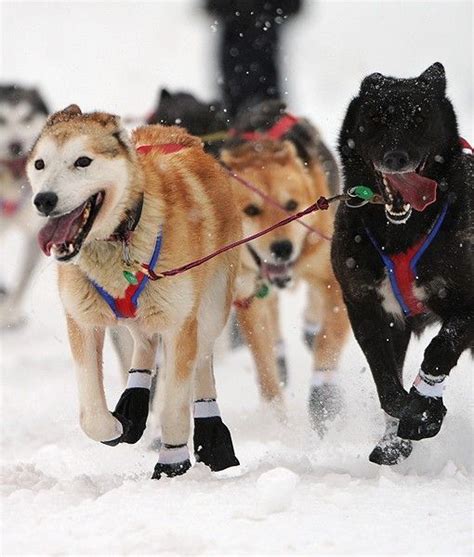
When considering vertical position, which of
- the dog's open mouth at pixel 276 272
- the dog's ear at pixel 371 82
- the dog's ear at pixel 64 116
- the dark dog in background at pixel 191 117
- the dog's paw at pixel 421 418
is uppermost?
the dark dog in background at pixel 191 117

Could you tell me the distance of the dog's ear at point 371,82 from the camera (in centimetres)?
358

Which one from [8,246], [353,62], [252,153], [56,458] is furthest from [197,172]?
[353,62]

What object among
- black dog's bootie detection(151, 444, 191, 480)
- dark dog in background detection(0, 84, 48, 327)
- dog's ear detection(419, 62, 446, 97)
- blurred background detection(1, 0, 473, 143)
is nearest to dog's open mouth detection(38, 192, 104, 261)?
black dog's bootie detection(151, 444, 191, 480)

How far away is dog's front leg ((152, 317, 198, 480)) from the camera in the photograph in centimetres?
363

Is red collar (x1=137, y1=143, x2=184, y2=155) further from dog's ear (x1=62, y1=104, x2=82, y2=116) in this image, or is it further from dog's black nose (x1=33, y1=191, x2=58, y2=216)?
dog's black nose (x1=33, y1=191, x2=58, y2=216)

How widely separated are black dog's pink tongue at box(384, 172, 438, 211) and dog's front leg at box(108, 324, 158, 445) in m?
0.92

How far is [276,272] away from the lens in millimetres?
5383

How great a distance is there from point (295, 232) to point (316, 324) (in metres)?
0.69

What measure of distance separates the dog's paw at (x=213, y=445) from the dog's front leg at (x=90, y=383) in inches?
15.2

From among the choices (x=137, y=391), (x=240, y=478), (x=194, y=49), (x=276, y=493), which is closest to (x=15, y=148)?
(x=137, y=391)

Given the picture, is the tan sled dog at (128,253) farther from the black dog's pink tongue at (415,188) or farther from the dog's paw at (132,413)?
the black dog's pink tongue at (415,188)

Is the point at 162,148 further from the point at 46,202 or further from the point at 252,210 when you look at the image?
the point at 252,210

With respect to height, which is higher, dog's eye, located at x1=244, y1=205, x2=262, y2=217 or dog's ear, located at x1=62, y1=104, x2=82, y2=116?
dog's ear, located at x1=62, y1=104, x2=82, y2=116

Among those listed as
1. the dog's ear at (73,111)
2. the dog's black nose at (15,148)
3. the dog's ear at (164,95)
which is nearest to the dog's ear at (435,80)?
the dog's ear at (73,111)
